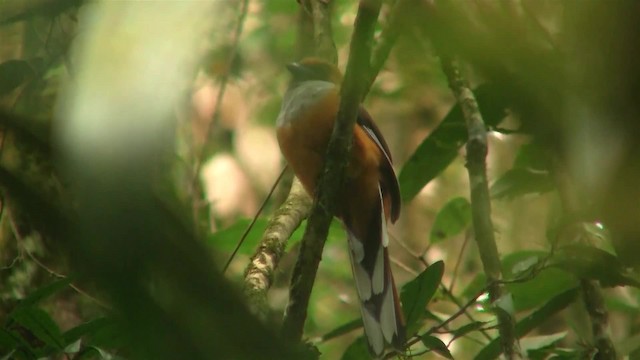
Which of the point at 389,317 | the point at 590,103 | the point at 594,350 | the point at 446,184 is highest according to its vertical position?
the point at 590,103

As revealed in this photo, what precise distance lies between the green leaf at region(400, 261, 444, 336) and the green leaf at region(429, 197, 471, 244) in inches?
31.4

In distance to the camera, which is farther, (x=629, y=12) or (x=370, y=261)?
(x=370, y=261)

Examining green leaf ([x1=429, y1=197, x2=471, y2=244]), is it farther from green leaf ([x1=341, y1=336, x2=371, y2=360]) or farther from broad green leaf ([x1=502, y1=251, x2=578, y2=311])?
green leaf ([x1=341, y1=336, x2=371, y2=360])

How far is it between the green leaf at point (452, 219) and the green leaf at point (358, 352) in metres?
0.77

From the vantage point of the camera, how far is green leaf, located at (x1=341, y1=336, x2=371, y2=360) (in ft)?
7.73

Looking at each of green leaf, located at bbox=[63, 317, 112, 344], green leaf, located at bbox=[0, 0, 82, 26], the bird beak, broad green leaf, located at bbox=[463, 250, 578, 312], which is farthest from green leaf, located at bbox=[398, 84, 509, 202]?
green leaf, located at bbox=[0, 0, 82, 26]

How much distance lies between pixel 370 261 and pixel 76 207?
278 cm

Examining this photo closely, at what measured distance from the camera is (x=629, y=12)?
0.28 m

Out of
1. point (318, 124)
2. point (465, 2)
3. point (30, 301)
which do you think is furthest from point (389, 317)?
point (465, 2)

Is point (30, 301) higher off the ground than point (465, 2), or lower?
lower

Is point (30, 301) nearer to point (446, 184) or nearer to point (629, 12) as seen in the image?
point (629, 12)

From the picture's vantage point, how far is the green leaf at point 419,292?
2.08 m

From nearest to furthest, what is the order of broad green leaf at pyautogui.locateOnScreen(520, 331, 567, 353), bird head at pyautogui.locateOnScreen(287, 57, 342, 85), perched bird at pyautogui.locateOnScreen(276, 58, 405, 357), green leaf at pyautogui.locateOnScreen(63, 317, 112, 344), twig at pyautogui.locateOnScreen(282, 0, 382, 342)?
green leaf at pyautogui.locateOnScreen(63, 317, 112, 344), twig at pyautogui.locateOnScreen(282, 0, 382, 342), broad green leaf at pyautogui.locateOnScreen(520, 331, 567, 353), perched bird at pyautogui.locateOnScreen(276, 58, 405, 357), bird head at pyautogui.locateOnScreen(287, 57, 342, 85)

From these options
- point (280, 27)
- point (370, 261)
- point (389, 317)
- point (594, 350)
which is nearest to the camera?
point (594, 350)
